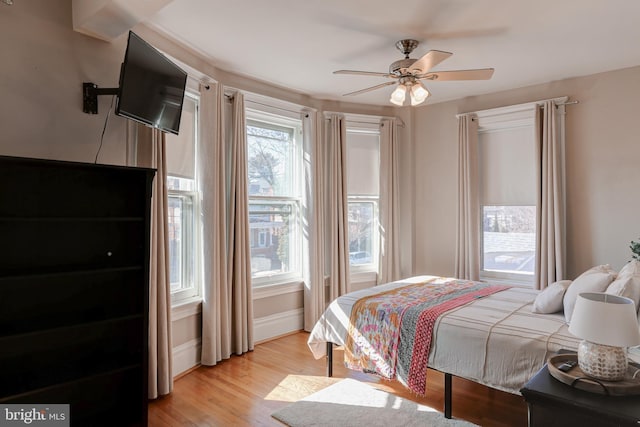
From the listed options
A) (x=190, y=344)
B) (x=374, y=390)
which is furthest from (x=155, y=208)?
(x=374, y=390)

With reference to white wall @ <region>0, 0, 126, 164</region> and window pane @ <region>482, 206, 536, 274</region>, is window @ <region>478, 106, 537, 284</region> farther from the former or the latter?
white wall @ <region>0, 0, 126, 164</region>

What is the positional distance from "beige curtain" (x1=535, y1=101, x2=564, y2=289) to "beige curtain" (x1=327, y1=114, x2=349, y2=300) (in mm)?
2107

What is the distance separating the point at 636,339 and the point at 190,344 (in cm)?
319

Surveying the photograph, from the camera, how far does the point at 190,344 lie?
3.54 metres

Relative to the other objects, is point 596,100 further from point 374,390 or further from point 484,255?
point 374,390

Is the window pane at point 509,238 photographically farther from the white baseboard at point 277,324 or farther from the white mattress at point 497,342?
the white baseboard at point 277,324

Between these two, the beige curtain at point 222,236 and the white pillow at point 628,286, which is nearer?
the white pillow at point 628,286

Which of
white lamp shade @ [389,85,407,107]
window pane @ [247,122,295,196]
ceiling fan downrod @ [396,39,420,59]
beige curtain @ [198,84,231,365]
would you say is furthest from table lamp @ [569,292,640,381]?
window pane @ [247,122,295,196]

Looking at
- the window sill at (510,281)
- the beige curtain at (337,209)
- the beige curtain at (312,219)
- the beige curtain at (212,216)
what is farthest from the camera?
the beige curtain at (337,209)

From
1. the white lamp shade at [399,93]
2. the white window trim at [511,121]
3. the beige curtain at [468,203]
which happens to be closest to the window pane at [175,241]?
the white lamp shade at [399,93]

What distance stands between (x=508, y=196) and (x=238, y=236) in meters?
3.11

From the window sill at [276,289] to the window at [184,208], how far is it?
77cm

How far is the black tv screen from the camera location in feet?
7.42

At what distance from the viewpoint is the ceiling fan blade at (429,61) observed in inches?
103
